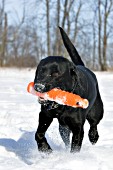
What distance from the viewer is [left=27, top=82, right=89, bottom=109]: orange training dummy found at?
3.56m

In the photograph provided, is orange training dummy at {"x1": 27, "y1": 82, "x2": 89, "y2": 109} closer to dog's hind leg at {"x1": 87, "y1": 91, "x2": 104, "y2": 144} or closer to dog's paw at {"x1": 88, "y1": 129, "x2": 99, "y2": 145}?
dog's hind leg at {"x1": 87, "y1": 91, "x2": 104, "y2": 144}

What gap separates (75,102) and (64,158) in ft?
1.74

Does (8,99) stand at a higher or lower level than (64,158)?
lower

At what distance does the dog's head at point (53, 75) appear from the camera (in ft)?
11.3

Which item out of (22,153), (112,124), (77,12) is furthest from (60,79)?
(77,12)

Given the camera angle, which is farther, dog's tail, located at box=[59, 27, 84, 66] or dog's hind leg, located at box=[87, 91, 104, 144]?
dog's tail, located at box=[59, 27, 84, 66]

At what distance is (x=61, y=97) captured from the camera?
3709 mm

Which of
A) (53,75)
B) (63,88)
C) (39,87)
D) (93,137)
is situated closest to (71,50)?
(93,137)

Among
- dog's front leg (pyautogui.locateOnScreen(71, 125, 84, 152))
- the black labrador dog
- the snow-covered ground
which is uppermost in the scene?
the black labrador dog

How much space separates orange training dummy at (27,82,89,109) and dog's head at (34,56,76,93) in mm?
53

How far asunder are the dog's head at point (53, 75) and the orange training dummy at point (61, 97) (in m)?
0.05

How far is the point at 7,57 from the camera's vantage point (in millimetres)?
43875

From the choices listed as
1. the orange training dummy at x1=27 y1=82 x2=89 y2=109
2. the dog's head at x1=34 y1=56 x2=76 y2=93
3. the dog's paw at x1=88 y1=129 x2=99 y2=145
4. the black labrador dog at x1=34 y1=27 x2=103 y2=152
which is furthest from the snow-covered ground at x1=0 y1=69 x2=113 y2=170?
the dog's head at x1=34 y1=56 x2=76 y2=93

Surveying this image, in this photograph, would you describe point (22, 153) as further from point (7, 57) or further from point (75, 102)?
point (7, 57)
